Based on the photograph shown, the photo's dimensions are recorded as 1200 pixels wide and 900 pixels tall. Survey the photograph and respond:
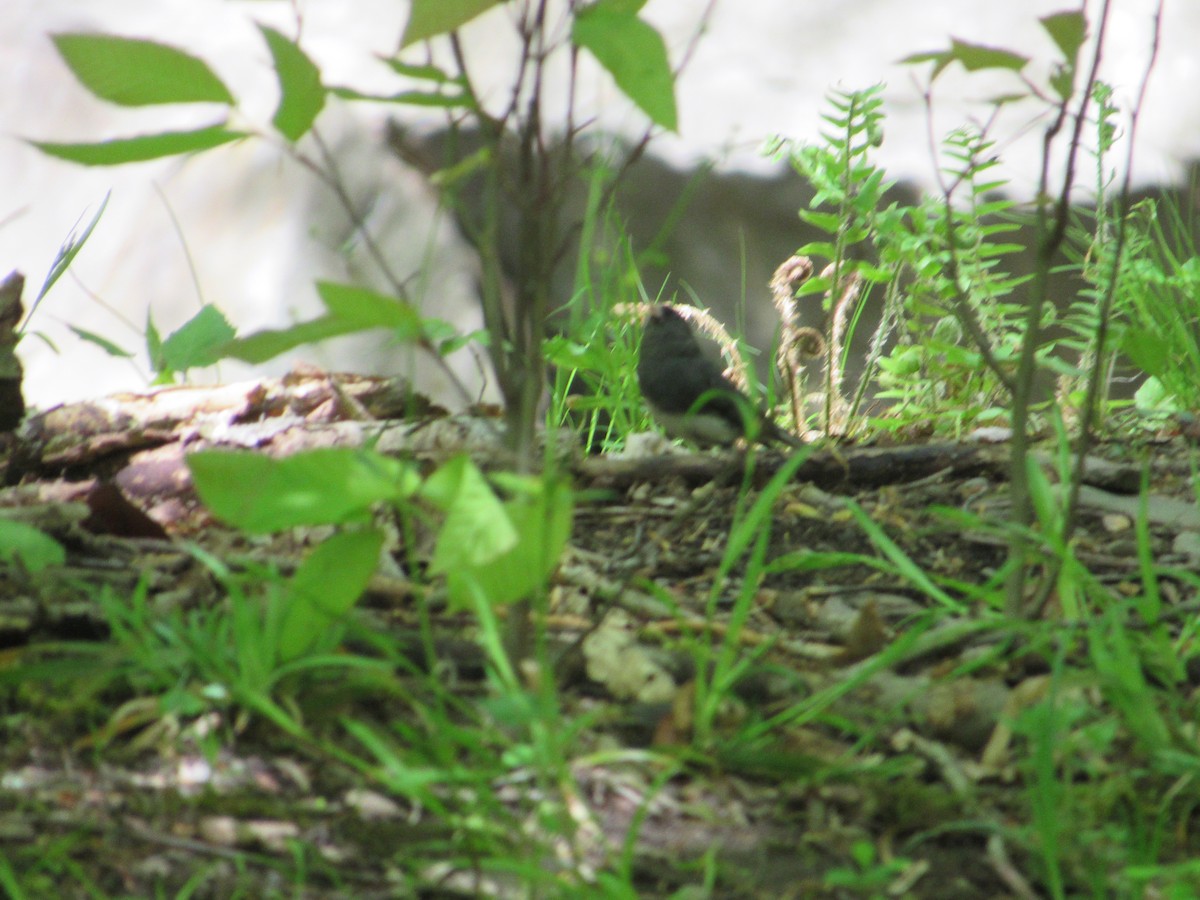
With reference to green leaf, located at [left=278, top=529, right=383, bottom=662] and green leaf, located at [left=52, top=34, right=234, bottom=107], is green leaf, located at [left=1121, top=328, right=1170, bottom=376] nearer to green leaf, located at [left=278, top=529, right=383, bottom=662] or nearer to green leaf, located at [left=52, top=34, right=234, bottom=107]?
green leaf, located at [left=278, top=529, right=383, bottom=662]

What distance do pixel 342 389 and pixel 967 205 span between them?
309 cm

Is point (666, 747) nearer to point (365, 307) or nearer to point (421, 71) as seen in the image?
Answer: point (365, 307)

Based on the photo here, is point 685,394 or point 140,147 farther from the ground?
point 140,147

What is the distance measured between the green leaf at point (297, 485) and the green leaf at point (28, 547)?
467 mm

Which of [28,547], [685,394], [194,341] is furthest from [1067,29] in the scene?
[194,341]

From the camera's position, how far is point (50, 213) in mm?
5070

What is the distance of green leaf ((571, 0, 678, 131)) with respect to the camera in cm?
121

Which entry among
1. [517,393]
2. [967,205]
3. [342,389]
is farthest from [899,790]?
[967,205]

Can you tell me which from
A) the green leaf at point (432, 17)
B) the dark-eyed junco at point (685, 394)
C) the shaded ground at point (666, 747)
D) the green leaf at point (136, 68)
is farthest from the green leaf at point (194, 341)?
the green leaf at point (432, 17)

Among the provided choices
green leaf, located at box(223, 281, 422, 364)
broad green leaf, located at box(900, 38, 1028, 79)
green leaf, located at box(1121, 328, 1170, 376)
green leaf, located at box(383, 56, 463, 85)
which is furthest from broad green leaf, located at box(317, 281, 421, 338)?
green leaf, located at box(1121, 328, 1170, 376)

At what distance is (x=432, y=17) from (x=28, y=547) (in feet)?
3.12

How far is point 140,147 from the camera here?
128 centimetres

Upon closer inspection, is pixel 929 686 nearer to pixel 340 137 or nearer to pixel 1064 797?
pixel 1064 797

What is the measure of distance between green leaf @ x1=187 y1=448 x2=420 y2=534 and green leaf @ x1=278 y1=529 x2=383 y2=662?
6cm
